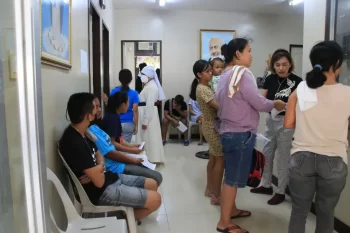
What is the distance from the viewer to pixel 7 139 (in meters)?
0.71

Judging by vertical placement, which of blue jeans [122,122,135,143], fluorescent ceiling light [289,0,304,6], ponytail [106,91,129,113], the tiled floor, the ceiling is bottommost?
the tiled floor

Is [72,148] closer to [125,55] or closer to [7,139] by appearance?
[7,139]

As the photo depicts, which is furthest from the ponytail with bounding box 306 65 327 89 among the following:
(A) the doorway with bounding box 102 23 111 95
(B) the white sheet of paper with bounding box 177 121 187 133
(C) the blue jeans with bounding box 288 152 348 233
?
(B) the white sheet of paper with bounding box 177 121 187 133

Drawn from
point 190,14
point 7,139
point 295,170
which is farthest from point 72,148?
point 190,14

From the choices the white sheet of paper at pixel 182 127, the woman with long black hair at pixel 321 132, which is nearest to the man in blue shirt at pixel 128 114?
the white sheet of paper at pixel 182 127

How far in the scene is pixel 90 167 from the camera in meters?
1.62

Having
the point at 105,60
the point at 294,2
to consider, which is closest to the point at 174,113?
the point at 105,60

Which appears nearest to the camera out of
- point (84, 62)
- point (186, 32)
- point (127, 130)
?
point (84, 62)

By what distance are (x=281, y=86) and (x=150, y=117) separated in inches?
73.9

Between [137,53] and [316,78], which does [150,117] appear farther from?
[316,78]

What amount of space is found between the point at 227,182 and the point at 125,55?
14.5ft

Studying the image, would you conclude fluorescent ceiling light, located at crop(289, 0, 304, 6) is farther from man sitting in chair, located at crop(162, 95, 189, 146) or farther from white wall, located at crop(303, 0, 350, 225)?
white wall, located at crop(303, 0, 350, 225)

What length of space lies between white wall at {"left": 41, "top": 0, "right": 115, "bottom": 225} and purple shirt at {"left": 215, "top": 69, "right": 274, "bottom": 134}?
1112mm

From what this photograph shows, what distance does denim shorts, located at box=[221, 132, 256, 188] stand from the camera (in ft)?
6.59
